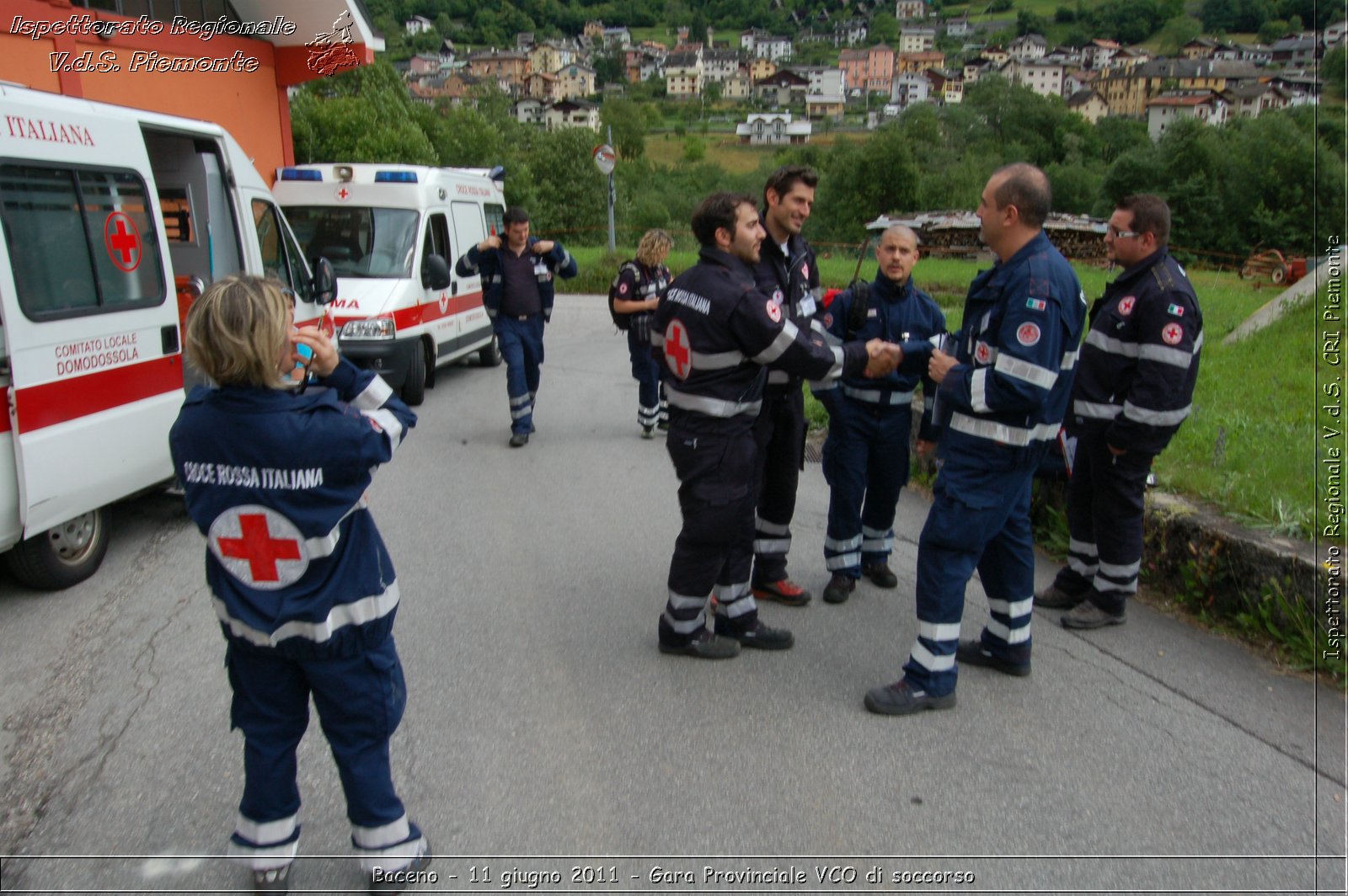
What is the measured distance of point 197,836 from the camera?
3154 mm

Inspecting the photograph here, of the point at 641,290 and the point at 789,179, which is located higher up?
the point at 789,179

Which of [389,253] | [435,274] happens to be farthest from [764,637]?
[389,253]

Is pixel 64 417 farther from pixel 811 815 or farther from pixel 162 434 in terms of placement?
pixel 811 815

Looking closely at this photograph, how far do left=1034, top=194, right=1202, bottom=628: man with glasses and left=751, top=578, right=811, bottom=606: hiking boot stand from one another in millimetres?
1311

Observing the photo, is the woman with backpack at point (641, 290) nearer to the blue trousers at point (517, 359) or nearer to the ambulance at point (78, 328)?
the blue trousers at point (517, 359)

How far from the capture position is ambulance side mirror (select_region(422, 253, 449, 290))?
31.0ft

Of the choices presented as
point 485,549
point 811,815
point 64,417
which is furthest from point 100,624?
point 811,815

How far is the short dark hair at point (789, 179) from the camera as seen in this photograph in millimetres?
4688

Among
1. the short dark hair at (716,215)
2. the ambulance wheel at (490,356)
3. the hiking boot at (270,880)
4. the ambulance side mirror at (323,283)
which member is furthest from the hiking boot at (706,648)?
the ambulance wheel at (490,356)

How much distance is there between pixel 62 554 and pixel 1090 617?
5.50 m

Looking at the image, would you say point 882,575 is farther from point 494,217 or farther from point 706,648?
point 494,217

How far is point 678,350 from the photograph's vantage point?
164 inches

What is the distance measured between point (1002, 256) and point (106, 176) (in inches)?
189

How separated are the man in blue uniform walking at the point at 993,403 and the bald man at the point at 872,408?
0.86 metres
